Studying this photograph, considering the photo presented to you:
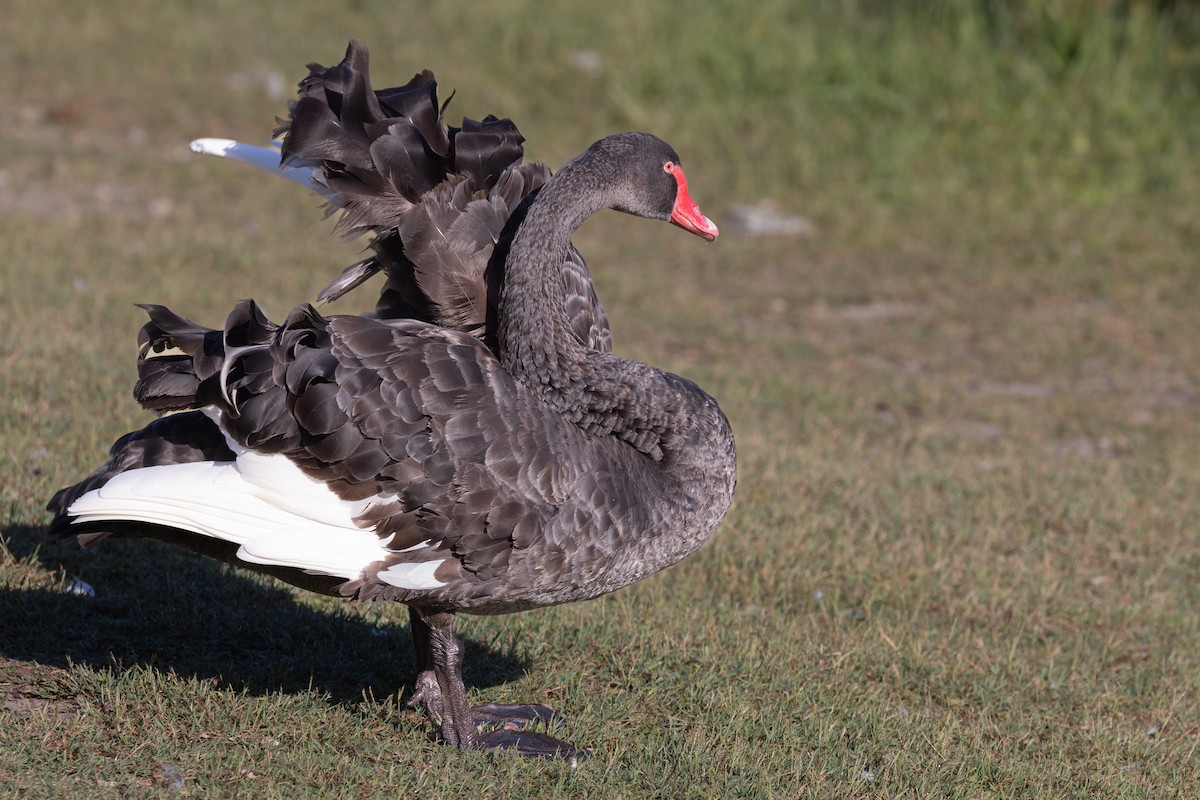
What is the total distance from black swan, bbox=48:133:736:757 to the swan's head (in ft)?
0.49

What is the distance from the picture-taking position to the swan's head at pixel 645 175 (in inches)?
171

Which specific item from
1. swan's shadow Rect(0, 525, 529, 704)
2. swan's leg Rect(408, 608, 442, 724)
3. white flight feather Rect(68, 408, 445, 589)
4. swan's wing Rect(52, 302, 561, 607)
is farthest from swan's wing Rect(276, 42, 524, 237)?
swan's shadow Rect(0, 525, 529, 704)

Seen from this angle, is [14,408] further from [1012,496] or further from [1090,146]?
[1090,146]

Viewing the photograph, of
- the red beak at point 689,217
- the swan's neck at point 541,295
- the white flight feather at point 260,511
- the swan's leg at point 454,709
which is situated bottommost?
the swan's leg at point 454,709

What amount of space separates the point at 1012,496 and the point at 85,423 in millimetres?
4402

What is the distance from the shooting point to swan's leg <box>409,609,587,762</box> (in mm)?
4137

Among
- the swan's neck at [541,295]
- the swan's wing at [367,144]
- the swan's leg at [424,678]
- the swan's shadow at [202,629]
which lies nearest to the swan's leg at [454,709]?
the swan's leg at [424,678]

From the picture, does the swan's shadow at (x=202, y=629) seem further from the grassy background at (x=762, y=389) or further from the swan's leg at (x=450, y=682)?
the swan's leg at (x=450, y=682)

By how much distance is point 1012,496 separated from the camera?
689cm

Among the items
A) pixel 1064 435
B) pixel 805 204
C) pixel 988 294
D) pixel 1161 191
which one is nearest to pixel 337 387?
pixel 1064 435

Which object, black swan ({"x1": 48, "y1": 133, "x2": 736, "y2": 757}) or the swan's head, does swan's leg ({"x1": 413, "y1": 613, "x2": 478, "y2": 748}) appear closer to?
black swan ({"x1": 48, "y1": 133, "x2": 736, "y2": 757})

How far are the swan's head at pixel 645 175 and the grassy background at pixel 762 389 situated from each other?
1.56m

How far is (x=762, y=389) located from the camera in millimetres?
8234

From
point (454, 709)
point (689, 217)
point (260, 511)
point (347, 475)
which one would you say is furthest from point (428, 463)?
point (689, 217)
